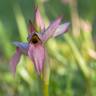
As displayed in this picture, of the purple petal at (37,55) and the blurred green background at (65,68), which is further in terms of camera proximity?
the blurred green background at (65,68)

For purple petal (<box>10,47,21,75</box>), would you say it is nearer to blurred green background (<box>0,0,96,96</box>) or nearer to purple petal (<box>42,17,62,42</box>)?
purple petal (<box>42,17,62,42</box>)

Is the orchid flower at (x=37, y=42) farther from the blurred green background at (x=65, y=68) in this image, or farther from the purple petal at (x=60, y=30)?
the blurred green background at (x=65, y=68)

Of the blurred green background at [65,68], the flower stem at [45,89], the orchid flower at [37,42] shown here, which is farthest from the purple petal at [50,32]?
the blurred green background at [65,68]

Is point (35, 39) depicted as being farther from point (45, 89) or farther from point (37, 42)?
point (45, 89)

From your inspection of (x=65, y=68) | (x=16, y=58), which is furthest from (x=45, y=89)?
(x=65, y=68)

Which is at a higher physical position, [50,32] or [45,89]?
[50,32]

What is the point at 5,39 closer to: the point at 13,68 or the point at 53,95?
the point at 53,95

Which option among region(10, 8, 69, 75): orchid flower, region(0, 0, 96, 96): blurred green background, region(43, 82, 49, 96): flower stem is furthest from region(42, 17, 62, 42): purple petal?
region(0, 0, 96, 96): blurred green background
